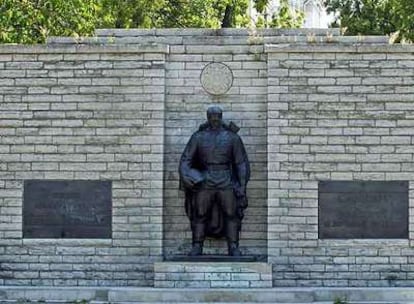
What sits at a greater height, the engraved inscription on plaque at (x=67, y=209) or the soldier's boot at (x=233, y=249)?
the engraved inscription on plaque at (x=67, y=209)

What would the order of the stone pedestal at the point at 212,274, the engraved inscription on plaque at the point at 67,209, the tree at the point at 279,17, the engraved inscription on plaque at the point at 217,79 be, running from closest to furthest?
the stone pedestal at the point at 212,274
the engraved inscription on plaque at the point at 67,209
the engraved inscription on plaque at the point at 217,79
the tree at the point at 279,17

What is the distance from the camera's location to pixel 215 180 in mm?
11547

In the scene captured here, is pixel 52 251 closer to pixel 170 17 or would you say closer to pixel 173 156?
pixel 173 156

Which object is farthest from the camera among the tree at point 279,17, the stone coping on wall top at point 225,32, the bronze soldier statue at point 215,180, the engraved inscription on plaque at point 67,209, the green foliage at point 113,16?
the tree at point 279,17

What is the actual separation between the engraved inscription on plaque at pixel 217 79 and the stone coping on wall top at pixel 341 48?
687 mm

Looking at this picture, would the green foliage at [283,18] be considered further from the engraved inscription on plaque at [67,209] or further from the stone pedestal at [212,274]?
the stone pedestal at [212,274]

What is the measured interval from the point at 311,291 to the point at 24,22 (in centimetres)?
873

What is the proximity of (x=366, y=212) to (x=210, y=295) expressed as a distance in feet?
8.08

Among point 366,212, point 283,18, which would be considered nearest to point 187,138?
point 366,212

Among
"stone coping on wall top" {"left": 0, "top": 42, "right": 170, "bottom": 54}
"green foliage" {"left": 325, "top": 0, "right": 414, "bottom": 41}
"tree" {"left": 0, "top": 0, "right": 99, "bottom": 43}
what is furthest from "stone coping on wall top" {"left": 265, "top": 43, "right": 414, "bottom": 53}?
"green foliage" {"left": 325, "top": 0, "right": 414, "bottom": 41}

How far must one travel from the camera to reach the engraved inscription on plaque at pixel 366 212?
38.3ft

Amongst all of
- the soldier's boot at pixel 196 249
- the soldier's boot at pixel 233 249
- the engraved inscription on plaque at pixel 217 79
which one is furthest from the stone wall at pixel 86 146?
the soldier's boot at pixel 233 249

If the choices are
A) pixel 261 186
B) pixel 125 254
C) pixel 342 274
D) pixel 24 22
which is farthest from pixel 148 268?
pixel 24 22

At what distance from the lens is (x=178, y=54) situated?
12.1 metres
